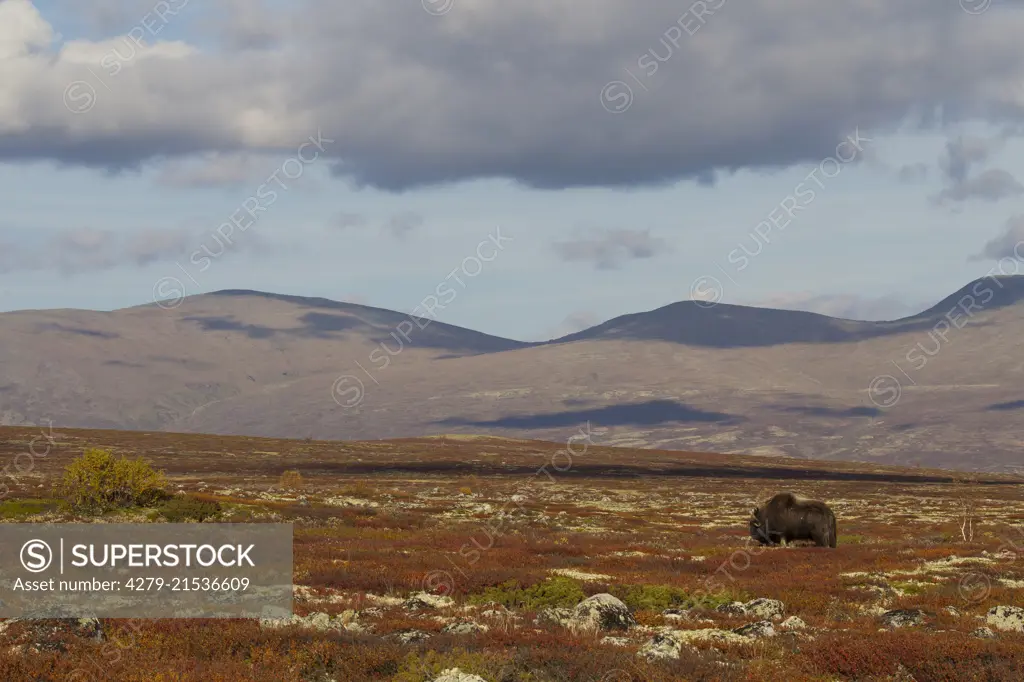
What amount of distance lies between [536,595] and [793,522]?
17.8 meters

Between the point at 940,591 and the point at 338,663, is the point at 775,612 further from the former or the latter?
the point at 338,663

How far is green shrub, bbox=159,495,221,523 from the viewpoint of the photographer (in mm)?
38500

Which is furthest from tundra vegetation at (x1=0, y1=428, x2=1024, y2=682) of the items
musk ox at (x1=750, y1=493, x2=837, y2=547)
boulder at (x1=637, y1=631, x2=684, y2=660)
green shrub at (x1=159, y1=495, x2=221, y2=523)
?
musk ox at (x1=750, y1=493, x2=837, y2=547)

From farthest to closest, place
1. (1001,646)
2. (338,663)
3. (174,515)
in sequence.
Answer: (174,515) → (1001,646) → (338,663)

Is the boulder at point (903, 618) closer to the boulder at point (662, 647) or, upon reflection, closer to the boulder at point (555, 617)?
the boulder at point (662, 647)

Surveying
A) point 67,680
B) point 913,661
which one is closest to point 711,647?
point 913,661

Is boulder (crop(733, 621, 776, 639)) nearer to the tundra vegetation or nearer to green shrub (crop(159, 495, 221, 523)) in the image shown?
the tundra vegetation

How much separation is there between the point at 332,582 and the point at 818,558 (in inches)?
672

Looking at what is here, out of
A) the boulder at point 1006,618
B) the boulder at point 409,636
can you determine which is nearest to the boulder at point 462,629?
the boulder at point 409,636

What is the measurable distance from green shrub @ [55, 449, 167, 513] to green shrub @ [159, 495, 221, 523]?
3.94 feet

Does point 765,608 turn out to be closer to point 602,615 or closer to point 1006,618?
point 602,615

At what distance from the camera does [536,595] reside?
24.1 m

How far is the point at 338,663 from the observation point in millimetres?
15375

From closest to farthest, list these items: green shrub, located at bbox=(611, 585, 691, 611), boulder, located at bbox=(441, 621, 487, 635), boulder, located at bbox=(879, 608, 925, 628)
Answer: boulder, located at bbox=(441, 621, 487, 635) < boulder, located at bbox=(879, 608, 925, 628) < green shrub, located at bbox=(611, 585, 691, 611)
